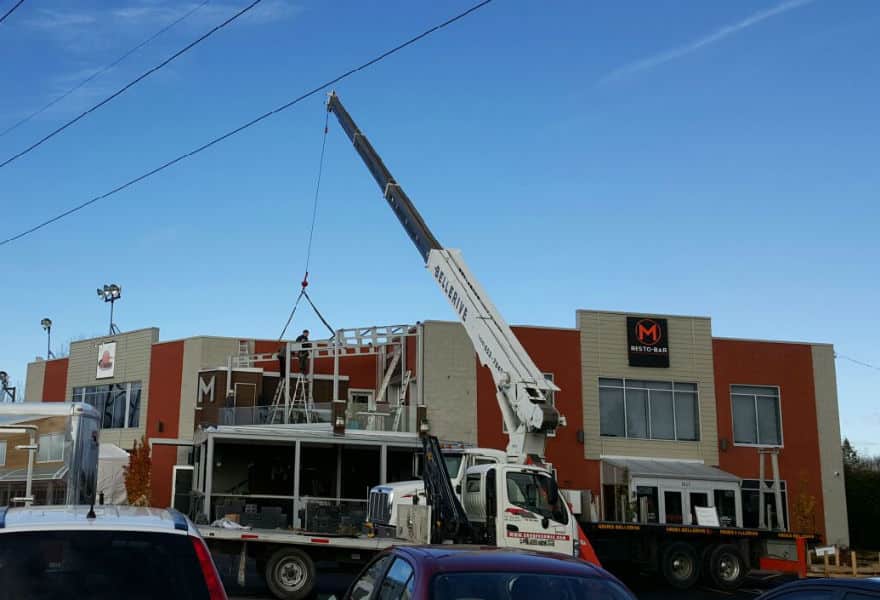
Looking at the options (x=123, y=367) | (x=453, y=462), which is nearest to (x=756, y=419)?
(x=453, y=462)

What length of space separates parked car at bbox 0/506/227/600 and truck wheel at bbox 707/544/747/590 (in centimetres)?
2010

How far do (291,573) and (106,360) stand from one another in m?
25.6

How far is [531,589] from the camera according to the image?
633 centimetres

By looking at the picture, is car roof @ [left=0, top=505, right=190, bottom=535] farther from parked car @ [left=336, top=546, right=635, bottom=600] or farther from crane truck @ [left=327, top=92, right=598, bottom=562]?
crane truck @ [left=327, top=92, right=598, bottom=562]

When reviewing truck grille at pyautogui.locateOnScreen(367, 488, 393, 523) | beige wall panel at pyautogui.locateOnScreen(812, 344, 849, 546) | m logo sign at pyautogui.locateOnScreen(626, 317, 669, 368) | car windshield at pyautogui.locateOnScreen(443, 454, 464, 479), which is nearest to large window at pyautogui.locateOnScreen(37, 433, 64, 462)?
truck grille at pyautogui.locateOnScreen(367, 488, 393, 523)

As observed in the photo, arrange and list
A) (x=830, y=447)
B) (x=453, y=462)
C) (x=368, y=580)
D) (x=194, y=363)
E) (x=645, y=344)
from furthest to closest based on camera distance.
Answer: (x=194, y=363), (x=830, y=447), (x=645, y=344), (x=453, y=462), (x=368, y=580)

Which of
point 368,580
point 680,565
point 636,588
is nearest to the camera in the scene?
point 368,580

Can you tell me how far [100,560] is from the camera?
5305mm

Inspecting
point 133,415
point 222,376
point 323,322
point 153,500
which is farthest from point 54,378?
point 323,322

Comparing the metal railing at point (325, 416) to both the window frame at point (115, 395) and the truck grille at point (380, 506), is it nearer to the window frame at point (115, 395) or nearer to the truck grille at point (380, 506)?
the truck grille at point (380, 506)

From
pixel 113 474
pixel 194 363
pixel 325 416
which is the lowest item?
pixel 113 474

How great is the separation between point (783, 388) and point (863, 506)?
7577 millimetres

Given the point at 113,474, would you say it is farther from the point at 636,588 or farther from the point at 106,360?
the point at 636,588

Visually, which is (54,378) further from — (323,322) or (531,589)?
(531,589)
